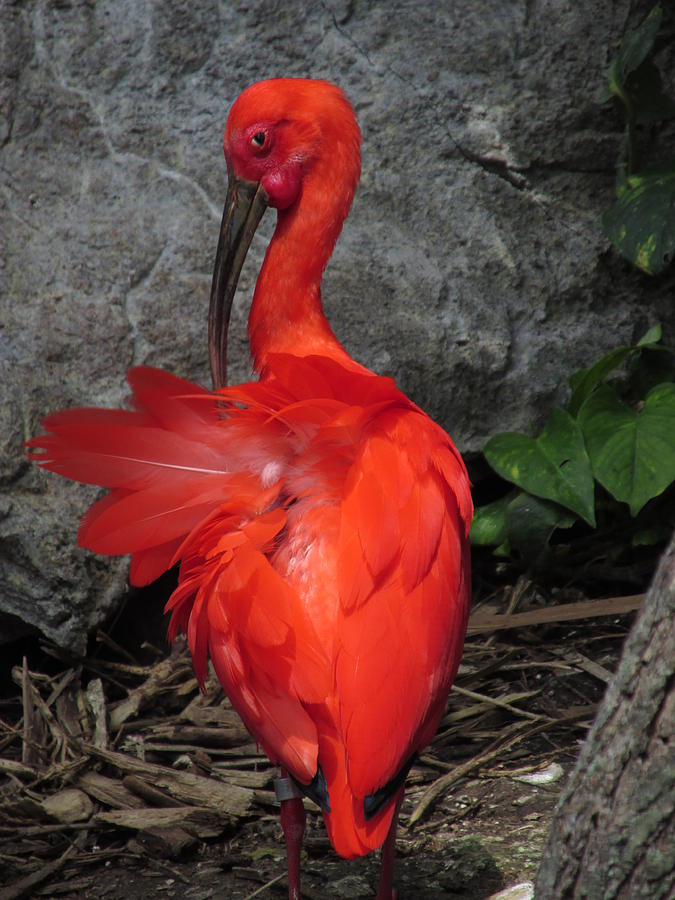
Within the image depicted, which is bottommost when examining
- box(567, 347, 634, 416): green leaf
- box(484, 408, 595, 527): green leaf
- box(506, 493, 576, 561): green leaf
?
box(506, 493, 576, 561): green leaf

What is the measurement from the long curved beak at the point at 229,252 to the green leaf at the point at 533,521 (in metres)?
1.13

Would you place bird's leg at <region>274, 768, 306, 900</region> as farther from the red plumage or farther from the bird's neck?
the bird's neck

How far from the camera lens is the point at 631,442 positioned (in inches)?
138

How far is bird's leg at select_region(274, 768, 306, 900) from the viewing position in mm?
2404

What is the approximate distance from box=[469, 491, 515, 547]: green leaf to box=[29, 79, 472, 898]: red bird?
1.12m

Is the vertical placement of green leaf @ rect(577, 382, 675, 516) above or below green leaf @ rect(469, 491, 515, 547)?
above

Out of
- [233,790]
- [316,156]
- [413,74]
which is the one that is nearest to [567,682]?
[233,790]

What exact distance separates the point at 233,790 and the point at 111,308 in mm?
1634

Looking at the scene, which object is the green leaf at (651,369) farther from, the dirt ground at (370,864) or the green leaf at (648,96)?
the dirt ground at (370,864)

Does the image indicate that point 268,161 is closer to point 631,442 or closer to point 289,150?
point 289,150

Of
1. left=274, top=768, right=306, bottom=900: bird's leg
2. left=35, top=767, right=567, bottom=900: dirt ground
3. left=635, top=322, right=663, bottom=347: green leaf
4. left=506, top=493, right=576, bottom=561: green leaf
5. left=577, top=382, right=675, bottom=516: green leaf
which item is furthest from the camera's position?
left=635, top=322, right=663, bottom=347: green leaf

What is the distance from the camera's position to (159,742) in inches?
131

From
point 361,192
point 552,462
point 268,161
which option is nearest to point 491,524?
point 552,462

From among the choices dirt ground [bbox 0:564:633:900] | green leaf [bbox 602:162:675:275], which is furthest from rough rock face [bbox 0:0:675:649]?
dirt ground [bbox 0:564:633:900]
